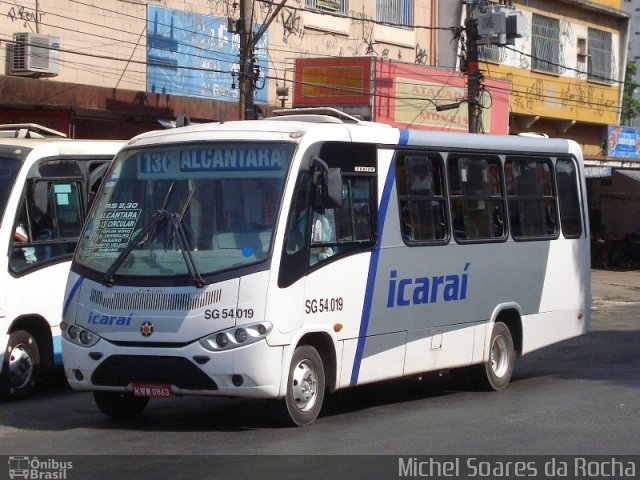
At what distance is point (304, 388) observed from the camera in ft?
31.6

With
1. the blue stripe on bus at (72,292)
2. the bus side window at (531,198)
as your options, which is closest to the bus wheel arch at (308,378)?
the blue stripe on bus at (72,292)

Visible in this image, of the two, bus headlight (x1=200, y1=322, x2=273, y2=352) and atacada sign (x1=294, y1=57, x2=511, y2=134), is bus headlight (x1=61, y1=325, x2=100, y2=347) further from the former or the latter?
atacada sign (x1=294, y1=57, x2=511, y2=134)

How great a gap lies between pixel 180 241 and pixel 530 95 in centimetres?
2626

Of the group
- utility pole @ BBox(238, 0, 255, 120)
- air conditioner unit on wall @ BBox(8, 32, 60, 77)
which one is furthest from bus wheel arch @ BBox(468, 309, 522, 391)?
air conditioner unit on wall @ BBox(8, 32, 60, 77)

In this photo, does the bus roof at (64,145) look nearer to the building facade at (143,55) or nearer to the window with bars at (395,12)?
the building facade at (143,55)

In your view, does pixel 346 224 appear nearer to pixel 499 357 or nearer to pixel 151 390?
pixel 151 390

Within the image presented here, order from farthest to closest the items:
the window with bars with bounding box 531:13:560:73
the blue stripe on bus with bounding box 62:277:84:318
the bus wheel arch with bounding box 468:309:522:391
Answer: the window with bars with bounding box 531:13:560:73 < the bus wheel arch with bounding box 468:309:522:391 < the blue stripe on bus with bounding box 62:277:84:318

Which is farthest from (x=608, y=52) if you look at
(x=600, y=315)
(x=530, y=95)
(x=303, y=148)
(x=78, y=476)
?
(x=78, y=476)

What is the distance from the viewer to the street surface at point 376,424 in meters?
8.67

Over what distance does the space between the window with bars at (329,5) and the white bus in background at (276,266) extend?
1734cm

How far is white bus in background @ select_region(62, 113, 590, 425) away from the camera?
362 inches

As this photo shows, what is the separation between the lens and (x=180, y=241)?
946cm

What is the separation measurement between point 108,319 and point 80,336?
1.14 feet

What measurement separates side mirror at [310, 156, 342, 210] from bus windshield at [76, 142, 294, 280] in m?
0.28
